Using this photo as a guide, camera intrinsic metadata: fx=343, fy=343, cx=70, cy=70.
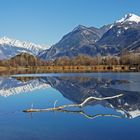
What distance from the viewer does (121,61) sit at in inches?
7756

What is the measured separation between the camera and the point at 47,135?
60.7 feet

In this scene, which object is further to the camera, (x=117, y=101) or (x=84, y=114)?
(x=117, y=101)

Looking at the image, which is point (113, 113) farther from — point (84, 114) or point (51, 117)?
point (51, 117)

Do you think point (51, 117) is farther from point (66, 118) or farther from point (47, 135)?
point (47, 135)

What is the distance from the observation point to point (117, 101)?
108ft

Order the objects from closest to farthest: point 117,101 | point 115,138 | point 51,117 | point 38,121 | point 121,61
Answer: point 115,138
point 38,121
point 51,117
point 117,101
point 121,61

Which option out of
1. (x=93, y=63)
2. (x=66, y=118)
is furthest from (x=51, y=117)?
(x=93, y=63)

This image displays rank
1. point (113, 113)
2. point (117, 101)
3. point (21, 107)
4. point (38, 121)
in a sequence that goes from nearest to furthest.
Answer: point (38, 121) → point (113, 113) → point (21, 107) → point (117, 101)

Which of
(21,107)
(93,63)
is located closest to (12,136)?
(21,107)

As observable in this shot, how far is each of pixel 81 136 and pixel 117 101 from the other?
15.3 m

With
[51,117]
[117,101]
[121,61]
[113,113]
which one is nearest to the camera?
[51,117]

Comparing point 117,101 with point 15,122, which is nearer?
point 15,122

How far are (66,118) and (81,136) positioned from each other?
608 cm

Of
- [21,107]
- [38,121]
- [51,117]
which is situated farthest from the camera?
[21,107]
